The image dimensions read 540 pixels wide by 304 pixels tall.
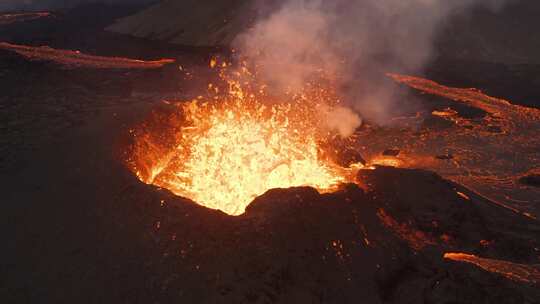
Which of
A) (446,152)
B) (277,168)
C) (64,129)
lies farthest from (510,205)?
(64,129)

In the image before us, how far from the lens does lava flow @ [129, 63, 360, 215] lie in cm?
555

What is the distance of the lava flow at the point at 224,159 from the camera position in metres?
5.55

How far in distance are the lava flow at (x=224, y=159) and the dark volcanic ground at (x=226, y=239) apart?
0.51 meters

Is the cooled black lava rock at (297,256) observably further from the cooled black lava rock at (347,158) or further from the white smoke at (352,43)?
the white smoke at (352,43)

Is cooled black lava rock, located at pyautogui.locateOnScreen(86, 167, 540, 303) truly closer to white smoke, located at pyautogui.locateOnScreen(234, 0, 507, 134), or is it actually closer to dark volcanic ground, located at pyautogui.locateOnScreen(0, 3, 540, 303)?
dark volcanic ground, located at pyautogui.locateOnScreen(0, 3, 540, 303)

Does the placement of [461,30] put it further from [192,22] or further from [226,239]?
[226,239]

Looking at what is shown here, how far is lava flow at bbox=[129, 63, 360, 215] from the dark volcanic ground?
20.1 inches

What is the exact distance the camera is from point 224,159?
20.9 ft

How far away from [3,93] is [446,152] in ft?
31.6

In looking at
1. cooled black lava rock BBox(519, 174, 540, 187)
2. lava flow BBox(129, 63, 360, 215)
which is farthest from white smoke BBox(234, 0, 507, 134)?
cooled black lava rock BBox(519, 174, 540, 187)

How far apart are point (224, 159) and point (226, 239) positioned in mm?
2355

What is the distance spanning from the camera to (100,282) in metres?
3.95

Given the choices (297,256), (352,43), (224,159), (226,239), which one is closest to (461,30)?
(352,43)

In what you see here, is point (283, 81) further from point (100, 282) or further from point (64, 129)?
point (100, 282)
